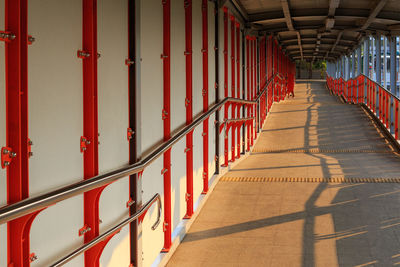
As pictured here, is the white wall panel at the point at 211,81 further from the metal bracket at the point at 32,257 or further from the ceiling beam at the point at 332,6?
the metal bracket at the point at 32,257

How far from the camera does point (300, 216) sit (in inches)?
167

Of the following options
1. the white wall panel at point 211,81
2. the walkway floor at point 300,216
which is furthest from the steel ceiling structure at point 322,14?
the walkway floor at point 300,216

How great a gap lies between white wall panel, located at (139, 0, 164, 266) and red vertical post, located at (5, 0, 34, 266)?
1.25 metres

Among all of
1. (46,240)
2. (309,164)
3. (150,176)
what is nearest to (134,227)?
A: (150,176)

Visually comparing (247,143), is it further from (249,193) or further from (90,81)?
(90,81)

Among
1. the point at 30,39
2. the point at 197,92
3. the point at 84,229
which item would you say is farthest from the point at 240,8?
the point at 30,39

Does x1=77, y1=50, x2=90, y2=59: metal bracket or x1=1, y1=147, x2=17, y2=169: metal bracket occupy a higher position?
x1=77, y1=50, x2=90, y2=59: metal bracket

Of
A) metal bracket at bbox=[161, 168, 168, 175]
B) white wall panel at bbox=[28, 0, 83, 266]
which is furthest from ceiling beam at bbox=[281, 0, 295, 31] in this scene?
white wall panel at bbox=[28, 0, 83, 266]

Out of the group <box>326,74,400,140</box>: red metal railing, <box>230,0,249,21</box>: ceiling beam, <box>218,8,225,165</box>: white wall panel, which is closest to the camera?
<box>218,8,225,165</box>: white wall panel

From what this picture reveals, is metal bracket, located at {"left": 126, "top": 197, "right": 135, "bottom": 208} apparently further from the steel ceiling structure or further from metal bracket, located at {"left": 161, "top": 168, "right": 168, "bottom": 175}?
the steel ceiling structure

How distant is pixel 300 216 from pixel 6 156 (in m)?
3.13

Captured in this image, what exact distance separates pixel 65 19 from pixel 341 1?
696 cm

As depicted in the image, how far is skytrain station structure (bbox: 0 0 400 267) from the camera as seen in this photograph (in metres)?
1.76

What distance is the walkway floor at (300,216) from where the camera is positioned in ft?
11.3
